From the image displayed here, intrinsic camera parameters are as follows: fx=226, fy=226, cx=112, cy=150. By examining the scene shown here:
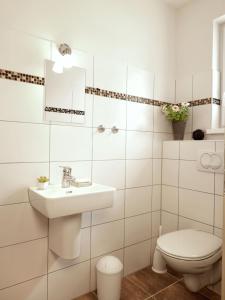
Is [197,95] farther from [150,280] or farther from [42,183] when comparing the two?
[150,280]

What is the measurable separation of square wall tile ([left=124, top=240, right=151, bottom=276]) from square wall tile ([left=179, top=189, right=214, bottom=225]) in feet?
1.58

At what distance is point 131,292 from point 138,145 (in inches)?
47.5

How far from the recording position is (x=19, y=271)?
147 centimetres

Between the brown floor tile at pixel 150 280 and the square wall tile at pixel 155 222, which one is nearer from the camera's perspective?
the brown floor tile at pixel 150 280

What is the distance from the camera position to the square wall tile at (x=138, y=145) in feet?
6.57

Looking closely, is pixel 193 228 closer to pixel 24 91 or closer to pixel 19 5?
pixel 24 91

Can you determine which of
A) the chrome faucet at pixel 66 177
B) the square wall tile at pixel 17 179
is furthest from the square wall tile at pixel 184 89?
the square wall tile at pixel 17 179

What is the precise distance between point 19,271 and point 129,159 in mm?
1167

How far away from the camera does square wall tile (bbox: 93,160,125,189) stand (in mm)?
1811

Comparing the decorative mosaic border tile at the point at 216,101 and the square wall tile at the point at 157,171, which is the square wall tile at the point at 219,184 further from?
the decorative mosaic border tile at the point at 216,101

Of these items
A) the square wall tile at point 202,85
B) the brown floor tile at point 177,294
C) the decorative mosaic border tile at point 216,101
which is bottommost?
the brown floor tile at point 177,294

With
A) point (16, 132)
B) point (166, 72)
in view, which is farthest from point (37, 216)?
point (166, 72)

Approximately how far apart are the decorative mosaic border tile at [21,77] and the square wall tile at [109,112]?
1.47ft

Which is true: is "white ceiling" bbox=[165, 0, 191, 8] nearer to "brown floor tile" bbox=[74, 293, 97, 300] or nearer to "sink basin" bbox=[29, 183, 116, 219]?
"sink basin" bbox=[29, 183, 116, 219]
